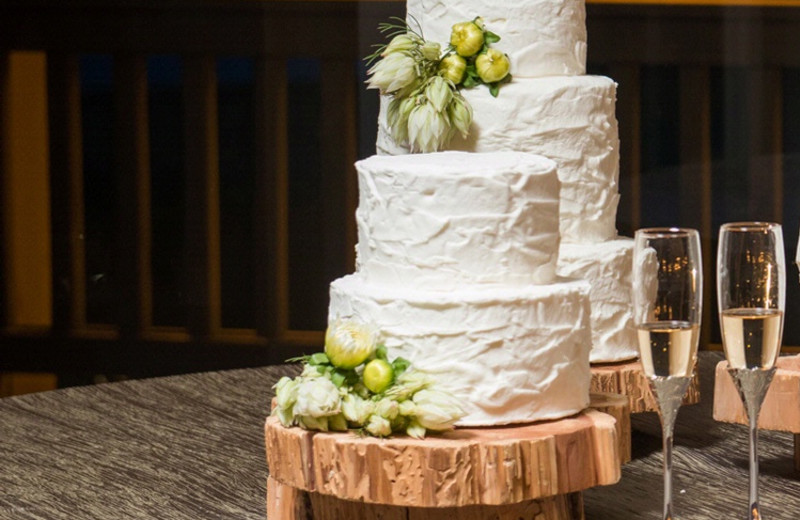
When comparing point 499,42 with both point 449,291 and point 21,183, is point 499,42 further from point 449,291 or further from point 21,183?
point 21,183

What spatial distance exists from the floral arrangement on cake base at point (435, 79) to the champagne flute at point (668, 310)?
906 mm

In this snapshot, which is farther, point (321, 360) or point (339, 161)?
point (339, 161)

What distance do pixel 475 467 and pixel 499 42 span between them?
105 centimetres

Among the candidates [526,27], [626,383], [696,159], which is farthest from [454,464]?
[696,159]

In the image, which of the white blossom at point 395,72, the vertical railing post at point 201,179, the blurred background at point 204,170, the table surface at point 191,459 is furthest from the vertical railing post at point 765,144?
the white blossom at point 395,72

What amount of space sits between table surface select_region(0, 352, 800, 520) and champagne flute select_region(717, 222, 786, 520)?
49 centimetres

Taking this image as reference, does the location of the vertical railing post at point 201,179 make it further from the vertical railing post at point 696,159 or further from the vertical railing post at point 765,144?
the vertical railing post at point 765,144

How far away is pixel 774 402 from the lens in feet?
7.02

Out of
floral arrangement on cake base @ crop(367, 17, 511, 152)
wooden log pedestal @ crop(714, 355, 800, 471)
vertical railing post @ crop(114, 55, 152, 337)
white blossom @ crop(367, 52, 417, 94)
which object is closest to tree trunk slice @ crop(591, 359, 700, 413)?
wooden log pedestal @ crop(714, 355, 800, 471)

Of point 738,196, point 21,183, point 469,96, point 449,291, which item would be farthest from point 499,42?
point 21,183

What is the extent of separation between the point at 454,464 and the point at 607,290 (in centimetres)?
91

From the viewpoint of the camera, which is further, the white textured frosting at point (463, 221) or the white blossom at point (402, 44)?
the white blossom at point (402, 44)

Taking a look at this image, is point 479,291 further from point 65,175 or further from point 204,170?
point 65,175

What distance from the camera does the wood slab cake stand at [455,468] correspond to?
165 cm
